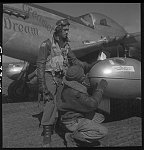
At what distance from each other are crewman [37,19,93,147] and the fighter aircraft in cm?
123

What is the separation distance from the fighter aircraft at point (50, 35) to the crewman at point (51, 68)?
1.23 metres

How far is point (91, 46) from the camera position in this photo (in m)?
6.68

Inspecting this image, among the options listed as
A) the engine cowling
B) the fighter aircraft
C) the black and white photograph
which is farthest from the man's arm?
the fighter aircraft

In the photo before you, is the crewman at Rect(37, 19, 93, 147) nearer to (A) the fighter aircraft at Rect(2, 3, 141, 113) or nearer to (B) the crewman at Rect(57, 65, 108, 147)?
(B) the crewman at Rect(57, 65, 108, 147)

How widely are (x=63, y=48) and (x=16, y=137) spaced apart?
68.5 inches

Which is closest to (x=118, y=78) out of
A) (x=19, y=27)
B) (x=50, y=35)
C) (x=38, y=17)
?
(x=50, y=35)

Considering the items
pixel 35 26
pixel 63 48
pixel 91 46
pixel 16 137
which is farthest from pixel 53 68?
pixel 91 46

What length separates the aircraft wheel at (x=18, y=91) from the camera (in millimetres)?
7429

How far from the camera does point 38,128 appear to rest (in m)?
4.45

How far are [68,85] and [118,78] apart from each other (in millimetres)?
1444

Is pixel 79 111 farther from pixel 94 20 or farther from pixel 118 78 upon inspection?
pixel 94 20

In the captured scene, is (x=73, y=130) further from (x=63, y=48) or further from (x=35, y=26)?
(x=35, y=26)

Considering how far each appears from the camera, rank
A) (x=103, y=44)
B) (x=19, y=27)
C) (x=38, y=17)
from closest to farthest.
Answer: (x=19, y=27)
(x=38, y=17)
(x=103, y=44)

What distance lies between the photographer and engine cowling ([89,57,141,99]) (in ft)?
14.5
